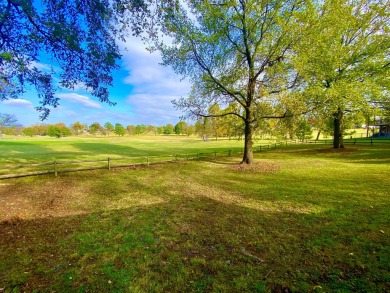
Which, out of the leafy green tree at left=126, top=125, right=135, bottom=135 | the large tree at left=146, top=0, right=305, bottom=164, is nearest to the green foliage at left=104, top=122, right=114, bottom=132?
the leafy green tree at left=126, top=125, right=135, bottom=135

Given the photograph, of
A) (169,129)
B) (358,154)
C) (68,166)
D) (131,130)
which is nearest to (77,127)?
(131,130)

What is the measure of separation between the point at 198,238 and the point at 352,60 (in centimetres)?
2188

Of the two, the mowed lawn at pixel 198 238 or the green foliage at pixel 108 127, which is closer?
the mowed lawn at pixel 198 238

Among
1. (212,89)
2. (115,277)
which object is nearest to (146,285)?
(115,277)

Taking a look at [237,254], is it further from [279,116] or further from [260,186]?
[279,116]

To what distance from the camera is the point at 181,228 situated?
552 cm

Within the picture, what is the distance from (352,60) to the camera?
1791cm

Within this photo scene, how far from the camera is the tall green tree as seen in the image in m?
13.6

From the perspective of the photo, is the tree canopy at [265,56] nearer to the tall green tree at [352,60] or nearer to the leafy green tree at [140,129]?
the tall green tree at [352,60]

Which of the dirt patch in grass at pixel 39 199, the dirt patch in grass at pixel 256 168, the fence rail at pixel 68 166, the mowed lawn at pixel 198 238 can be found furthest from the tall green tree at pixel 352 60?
the dirt patch in grass at pixel 39 199

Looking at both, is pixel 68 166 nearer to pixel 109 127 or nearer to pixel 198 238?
pixel 198 238

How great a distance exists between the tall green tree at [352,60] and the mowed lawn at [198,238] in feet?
25.7

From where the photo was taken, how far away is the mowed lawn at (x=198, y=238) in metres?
3.46

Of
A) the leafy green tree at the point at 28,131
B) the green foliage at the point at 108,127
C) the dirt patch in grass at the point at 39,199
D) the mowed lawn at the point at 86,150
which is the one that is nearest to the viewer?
the dirt patch in grass at the point at 39,199
